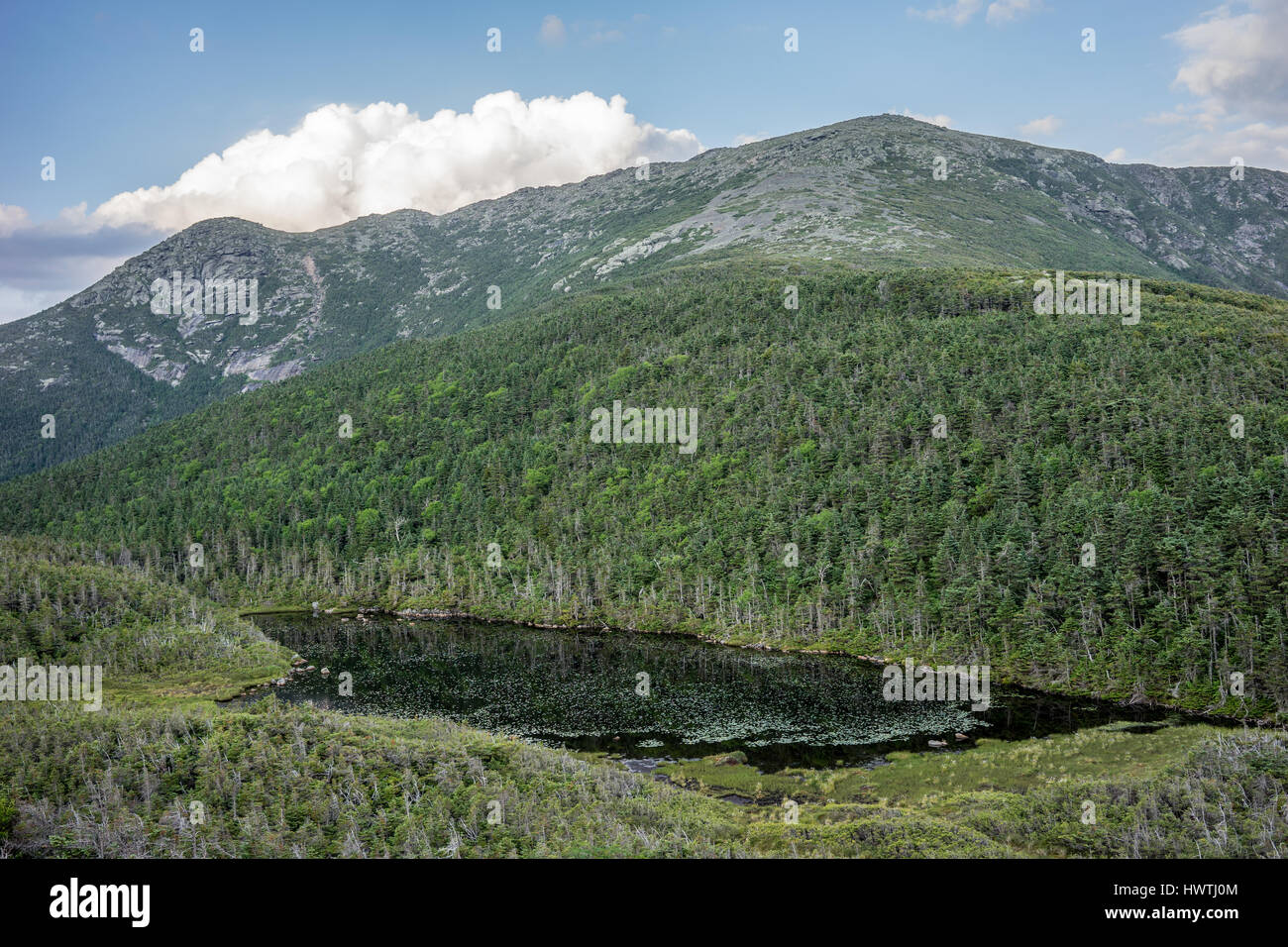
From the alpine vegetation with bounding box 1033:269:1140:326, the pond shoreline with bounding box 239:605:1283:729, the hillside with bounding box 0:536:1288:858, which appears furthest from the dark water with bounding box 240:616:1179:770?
the alpine vegetation with bounding box 1033:269:1140:326

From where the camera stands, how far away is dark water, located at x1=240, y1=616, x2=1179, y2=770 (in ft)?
241

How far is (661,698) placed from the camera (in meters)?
89.6

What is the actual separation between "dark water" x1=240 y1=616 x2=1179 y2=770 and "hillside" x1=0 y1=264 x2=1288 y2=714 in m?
10.6

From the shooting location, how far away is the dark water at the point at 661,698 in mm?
73312

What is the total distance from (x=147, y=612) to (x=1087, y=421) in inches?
5892

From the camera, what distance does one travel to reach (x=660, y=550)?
14712 cm

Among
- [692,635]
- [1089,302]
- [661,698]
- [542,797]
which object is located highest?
[1089,302]

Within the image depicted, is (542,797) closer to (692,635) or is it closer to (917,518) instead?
(692,635)

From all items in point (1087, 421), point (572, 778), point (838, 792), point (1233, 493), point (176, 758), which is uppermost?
point (1087, 421)

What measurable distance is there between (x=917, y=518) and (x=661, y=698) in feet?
180

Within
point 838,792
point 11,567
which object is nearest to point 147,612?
point 11,567

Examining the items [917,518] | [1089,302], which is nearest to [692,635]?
[917,518]
